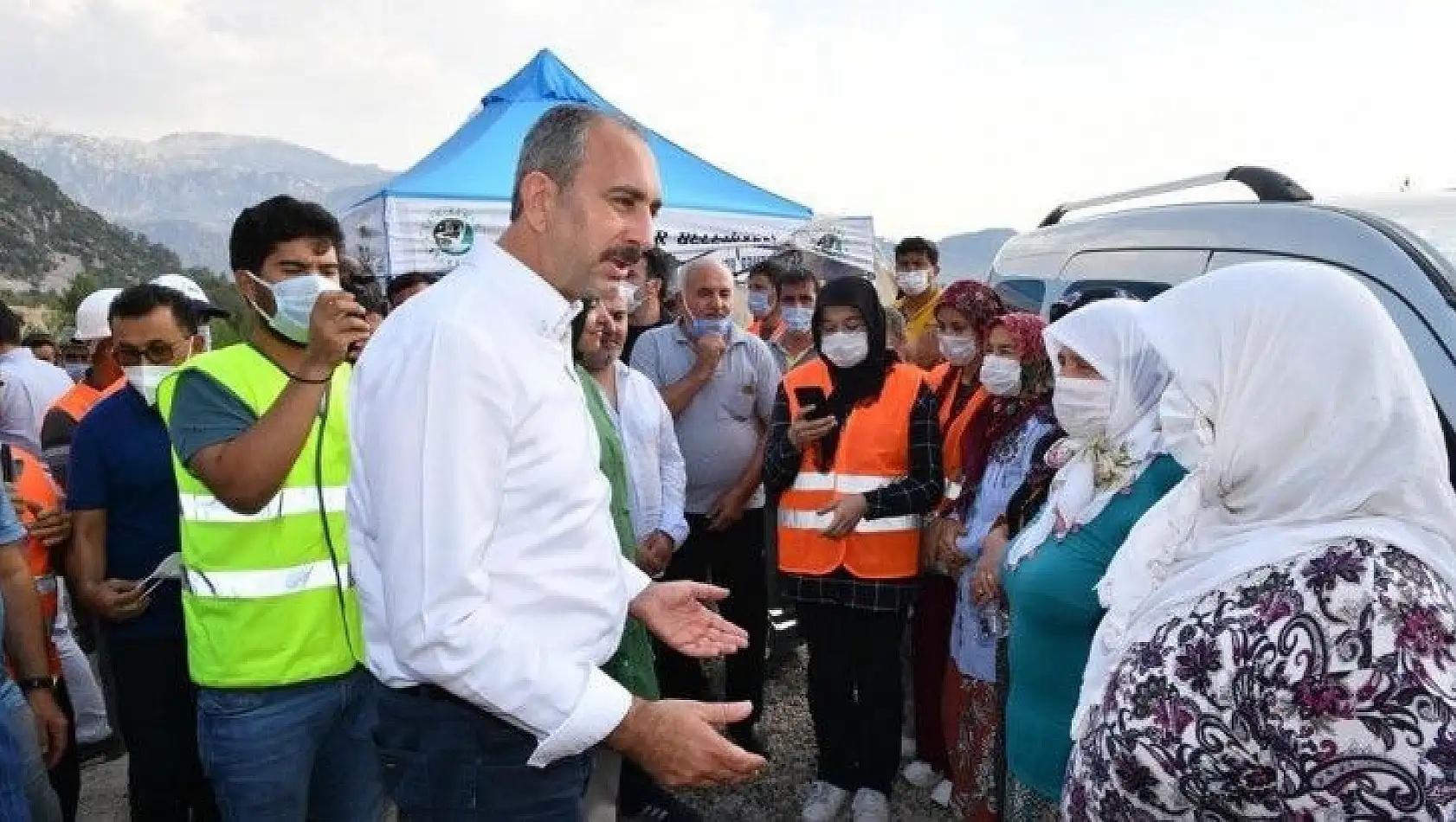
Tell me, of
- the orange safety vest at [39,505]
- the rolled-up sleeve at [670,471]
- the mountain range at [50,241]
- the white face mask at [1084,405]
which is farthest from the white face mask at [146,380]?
the mountain range at [50,241]

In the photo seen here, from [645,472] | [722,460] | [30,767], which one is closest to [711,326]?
[722,460]

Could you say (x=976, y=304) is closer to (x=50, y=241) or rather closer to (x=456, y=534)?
(x=456, y=534)

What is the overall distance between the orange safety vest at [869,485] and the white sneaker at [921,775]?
976 millimetres

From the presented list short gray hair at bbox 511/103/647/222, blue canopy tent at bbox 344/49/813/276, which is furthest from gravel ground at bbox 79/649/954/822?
blue canopy tent at bbox 344/49/813/276

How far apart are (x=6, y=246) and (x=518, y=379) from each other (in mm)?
57551

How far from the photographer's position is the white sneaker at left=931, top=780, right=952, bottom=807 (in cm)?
383

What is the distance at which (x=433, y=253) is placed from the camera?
23.8 feet

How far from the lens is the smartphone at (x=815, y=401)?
3723mm

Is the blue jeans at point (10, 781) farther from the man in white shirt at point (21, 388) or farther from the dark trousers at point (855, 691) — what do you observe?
the man in white shirt at point (21, 388)

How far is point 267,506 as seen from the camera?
2178 mm

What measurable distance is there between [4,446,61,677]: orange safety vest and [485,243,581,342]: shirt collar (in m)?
2.30

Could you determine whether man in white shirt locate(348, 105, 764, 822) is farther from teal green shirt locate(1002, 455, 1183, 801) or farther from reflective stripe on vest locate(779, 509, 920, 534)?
reflective stripe on vest locate(779, 509, 920, 534)

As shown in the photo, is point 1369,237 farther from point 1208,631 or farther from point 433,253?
point 433,253

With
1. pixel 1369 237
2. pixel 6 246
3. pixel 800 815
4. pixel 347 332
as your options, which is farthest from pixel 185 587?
pixel 6 246
